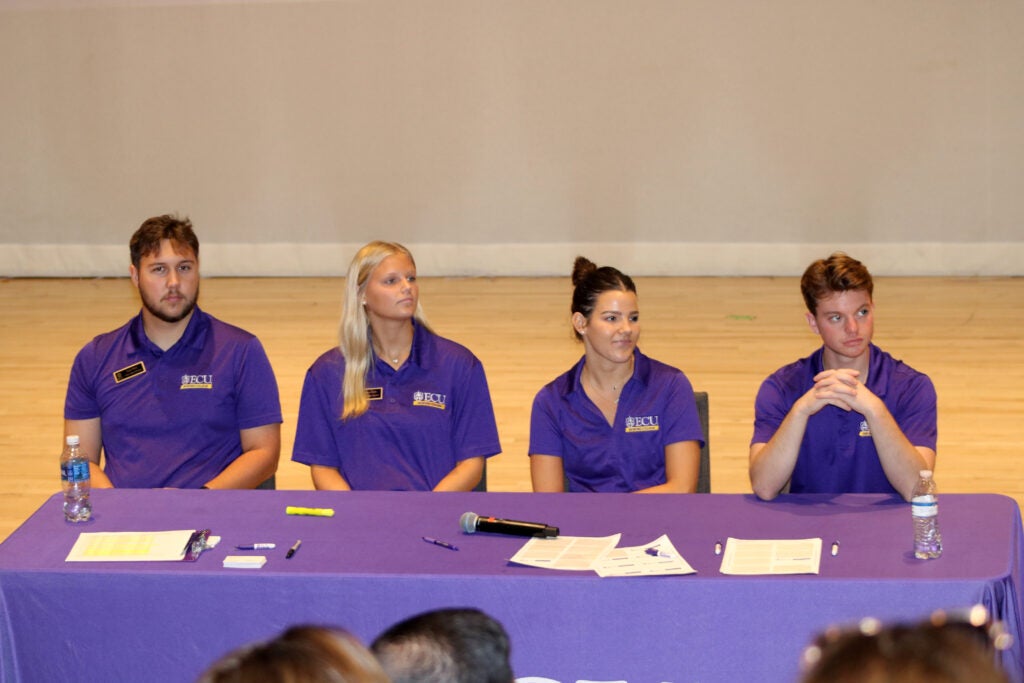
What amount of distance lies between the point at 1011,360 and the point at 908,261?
157 inches

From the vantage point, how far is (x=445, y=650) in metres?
1.45

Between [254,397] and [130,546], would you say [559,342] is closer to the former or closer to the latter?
[254,397]

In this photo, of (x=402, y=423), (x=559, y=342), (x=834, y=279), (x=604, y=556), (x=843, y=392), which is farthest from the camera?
(x=559, y=342)

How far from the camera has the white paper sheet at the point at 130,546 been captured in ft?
10.9

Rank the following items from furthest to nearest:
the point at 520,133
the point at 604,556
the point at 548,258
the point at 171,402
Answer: the point at 548,258 → the point at 520,133 → the point at 171,402 → the point at 604,556

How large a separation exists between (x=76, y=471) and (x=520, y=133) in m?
9.56

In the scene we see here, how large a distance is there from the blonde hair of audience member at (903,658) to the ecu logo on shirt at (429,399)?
337 cm

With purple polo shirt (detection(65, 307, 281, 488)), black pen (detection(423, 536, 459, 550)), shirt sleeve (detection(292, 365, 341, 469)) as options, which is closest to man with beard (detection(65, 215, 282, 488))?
purple polo shirt (detection(65, 307, 281, 488))

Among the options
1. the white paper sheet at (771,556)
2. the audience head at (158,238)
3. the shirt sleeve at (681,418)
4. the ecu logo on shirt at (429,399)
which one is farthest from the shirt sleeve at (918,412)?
the audience head at (158,238)

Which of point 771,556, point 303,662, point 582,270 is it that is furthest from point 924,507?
point 303,662

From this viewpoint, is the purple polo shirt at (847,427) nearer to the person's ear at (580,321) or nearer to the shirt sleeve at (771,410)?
the shirt sleeve at (771,410)

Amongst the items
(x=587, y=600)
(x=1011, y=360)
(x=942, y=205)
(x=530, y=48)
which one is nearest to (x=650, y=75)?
(x=530, y=48)

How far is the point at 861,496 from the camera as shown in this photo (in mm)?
3662

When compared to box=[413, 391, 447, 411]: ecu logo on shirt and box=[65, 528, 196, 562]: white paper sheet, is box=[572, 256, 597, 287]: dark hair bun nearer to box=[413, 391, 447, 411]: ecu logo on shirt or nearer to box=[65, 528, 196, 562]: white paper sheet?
box=[413, 391, 447, 411]: ecu logo on shirt
